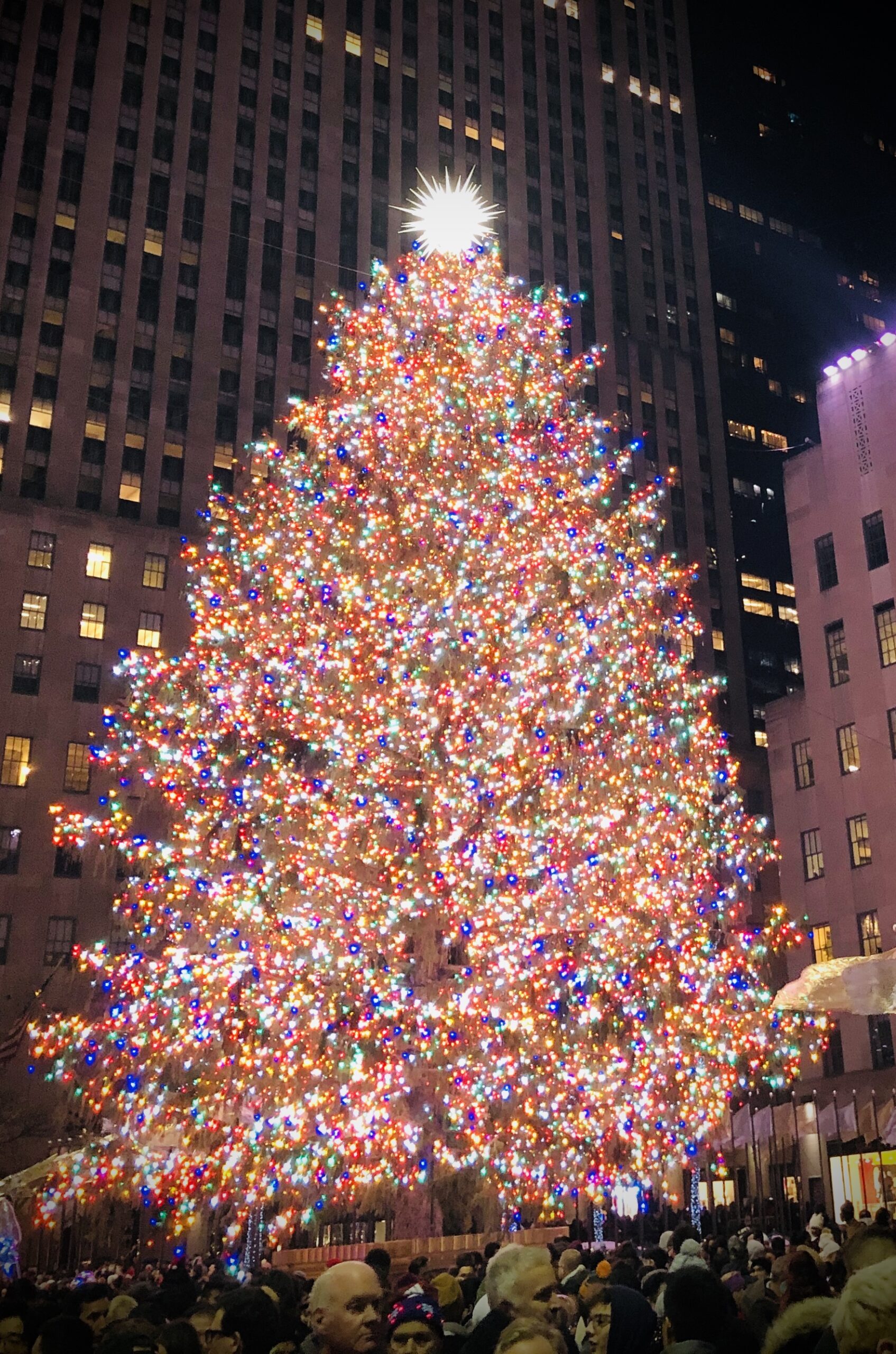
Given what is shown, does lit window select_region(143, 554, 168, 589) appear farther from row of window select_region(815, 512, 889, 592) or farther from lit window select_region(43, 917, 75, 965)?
row of window select_region(815, 512, 889, 592)

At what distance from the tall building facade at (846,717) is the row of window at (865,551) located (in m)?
0.04

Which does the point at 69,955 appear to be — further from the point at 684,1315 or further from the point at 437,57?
the point at 437,57

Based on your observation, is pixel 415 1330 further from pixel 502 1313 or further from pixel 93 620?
pixel 93 620

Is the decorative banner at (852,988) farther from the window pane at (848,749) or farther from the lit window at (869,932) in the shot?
the window pane at (848,749)

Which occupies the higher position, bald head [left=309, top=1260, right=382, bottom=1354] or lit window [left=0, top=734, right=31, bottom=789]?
lit window [left=0, top=734, right=31, bottom=789]

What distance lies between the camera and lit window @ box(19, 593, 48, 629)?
50281 mm

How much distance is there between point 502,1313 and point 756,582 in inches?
3415

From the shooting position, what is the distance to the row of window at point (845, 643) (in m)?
33.1

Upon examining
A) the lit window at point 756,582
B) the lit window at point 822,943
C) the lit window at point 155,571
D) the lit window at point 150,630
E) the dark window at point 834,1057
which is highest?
the lit window at point 756,582

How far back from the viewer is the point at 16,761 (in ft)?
157

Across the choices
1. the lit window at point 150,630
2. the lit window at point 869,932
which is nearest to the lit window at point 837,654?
the lit window at point 869,932

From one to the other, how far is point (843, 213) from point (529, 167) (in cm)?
5098

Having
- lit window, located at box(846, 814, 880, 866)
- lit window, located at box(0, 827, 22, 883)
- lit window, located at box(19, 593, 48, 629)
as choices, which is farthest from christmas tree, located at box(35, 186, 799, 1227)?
lit window, located at box(19, 593, 48, 629)

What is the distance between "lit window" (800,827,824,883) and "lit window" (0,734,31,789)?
30415 mm
